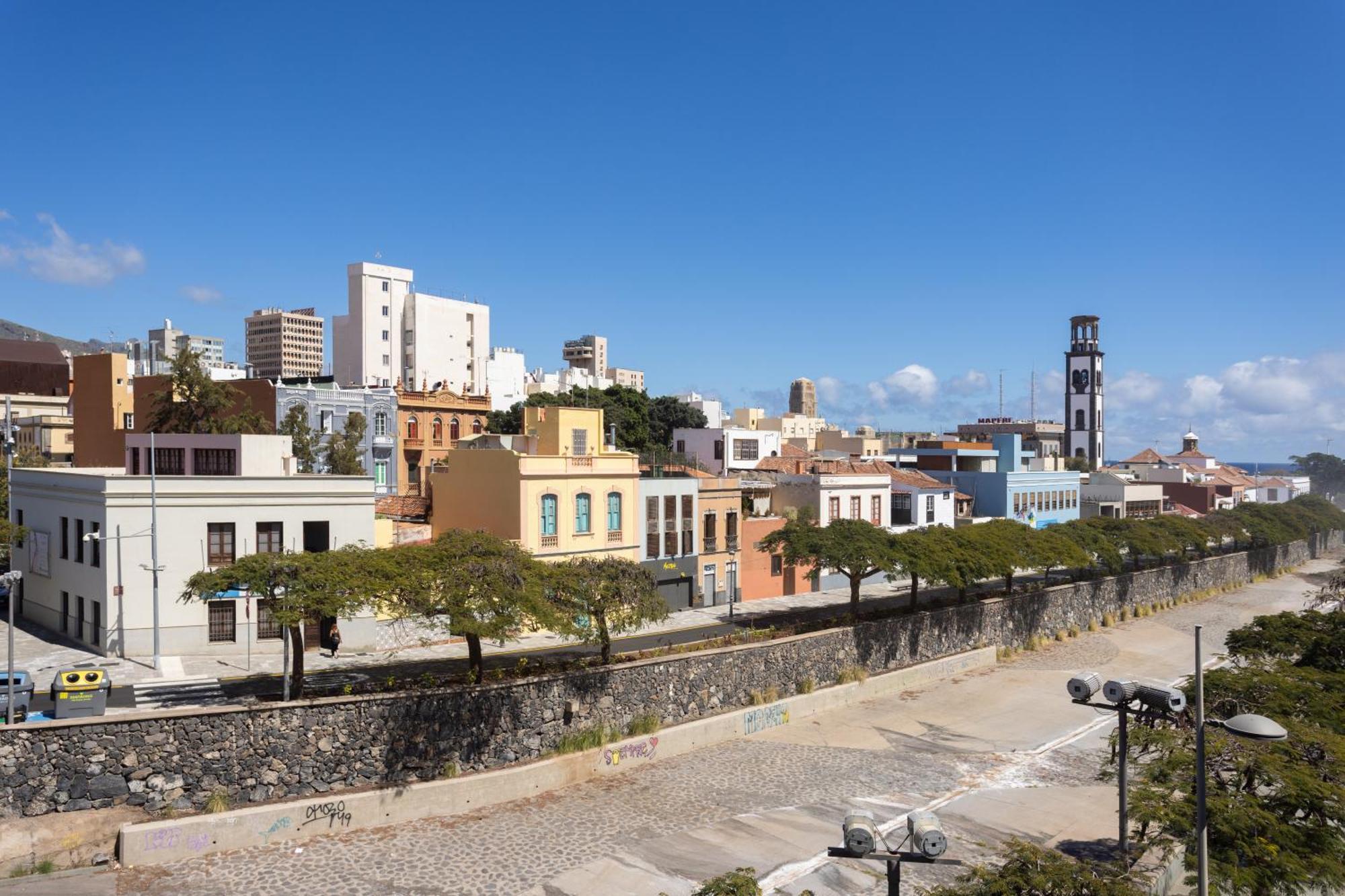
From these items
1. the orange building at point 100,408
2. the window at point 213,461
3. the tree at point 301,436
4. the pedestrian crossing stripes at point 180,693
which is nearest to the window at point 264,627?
the pedestrian crossing stripes at point 180,693

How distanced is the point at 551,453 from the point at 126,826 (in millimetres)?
26398

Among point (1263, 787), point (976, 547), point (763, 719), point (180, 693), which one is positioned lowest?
point (763, 719)

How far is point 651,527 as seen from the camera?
157 feet

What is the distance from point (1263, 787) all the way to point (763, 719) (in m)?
15.5

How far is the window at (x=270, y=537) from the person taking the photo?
3588 cm

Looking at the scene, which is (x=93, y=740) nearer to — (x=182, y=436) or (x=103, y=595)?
(x=103, y=595)

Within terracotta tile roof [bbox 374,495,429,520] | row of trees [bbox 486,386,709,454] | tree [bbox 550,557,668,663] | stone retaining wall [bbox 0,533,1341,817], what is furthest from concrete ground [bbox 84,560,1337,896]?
row of trees [bbox 486,386,709,454]

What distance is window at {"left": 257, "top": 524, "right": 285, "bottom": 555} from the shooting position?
35.9m

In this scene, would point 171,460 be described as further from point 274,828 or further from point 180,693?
point 274,828

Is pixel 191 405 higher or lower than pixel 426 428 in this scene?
higher

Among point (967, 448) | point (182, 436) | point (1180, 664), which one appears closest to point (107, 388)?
point (182, 436)

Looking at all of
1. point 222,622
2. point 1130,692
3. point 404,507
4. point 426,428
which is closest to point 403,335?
point 426,428

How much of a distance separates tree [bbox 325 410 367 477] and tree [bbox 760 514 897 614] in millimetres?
23730

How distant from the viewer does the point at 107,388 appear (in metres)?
52.6
